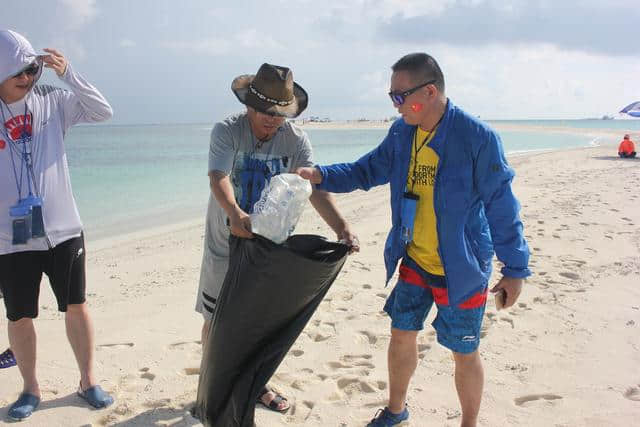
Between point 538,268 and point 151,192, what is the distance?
403 inches

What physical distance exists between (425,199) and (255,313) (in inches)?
36.3

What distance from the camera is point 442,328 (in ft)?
7.71

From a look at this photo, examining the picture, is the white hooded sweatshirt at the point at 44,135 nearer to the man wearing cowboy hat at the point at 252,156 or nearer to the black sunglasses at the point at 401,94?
the man wearing cowboy hat at the point at 252,156

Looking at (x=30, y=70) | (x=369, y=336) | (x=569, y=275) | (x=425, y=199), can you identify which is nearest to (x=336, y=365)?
(x=369, y=336)

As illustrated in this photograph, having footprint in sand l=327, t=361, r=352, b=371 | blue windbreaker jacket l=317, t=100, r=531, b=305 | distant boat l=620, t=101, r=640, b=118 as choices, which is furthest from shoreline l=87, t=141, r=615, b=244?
distant boat l=620, t=101, r=640, b=118

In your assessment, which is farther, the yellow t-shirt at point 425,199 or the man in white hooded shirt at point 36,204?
the man in white hooded shirt at point 36,204

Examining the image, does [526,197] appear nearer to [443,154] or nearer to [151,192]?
[443,154]

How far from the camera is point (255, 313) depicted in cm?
208

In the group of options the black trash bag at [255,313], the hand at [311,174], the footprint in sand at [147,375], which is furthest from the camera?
the footprint in sand at [147,375]

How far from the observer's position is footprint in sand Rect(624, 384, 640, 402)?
110 inches

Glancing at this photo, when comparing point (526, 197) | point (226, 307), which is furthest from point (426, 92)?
point (526, 197)

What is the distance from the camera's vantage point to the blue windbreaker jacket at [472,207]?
7.15 ft

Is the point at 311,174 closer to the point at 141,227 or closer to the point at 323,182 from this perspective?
the point at 323,182

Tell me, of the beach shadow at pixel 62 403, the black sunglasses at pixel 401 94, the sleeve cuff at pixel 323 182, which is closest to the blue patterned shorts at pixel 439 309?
the sleeve cuff at pixel 323 182
